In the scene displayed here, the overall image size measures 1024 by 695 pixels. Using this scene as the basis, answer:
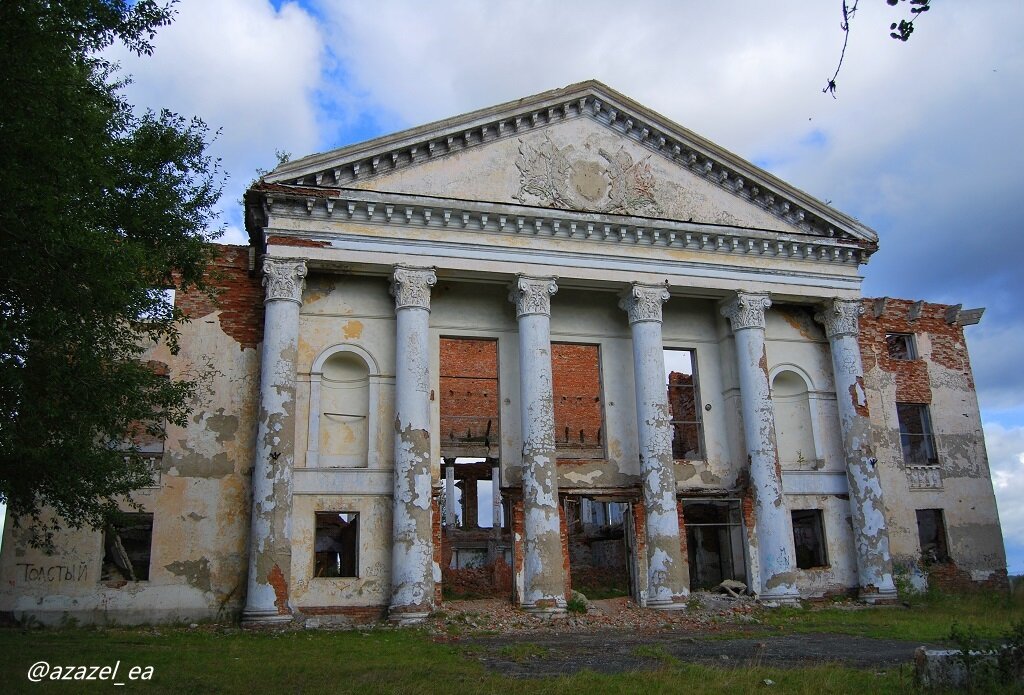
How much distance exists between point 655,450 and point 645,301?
11.3 ft

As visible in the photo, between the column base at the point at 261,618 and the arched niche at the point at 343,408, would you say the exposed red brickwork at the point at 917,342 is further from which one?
the column base at the point at 261,618

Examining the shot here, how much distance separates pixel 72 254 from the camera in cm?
902

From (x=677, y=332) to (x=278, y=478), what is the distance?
402 inches

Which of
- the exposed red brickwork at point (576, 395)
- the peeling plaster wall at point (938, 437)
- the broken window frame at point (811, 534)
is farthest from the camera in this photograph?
the exposed red brickwork at point (576, 395)

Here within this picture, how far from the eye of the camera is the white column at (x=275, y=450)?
48.9 ft

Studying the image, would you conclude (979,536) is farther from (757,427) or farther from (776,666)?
(776,666)

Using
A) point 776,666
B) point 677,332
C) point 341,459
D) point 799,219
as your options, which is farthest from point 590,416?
point 776,666

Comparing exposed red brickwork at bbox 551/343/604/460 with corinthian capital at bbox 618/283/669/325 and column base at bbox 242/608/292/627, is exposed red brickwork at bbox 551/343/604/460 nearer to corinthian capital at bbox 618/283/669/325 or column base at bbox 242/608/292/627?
corinthian capital at bbox 618/283/669/325

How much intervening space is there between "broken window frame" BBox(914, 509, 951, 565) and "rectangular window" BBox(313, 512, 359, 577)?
560 inches

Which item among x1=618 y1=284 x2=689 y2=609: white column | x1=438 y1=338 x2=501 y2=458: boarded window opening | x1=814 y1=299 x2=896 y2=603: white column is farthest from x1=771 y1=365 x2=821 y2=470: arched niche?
x1=438 y1=338 x2=501 y2=458: boarded window opening

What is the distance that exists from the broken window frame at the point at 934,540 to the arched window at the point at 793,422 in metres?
3.68

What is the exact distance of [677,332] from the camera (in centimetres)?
2030

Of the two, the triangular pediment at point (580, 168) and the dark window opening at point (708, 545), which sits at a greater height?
the triangular pediment at point (580, 168)

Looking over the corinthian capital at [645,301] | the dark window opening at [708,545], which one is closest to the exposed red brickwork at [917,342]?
the dark window opening at [708,545]
